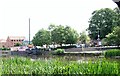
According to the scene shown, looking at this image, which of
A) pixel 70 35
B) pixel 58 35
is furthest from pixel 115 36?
pixel 70 35

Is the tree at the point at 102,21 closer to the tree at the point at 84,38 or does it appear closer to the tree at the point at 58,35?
the tree at the point at 58,35

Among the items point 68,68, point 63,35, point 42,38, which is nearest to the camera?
point 68,68

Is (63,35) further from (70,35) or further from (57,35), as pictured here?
(70,35)

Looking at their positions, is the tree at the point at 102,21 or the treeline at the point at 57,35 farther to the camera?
the treeline at the point at 57,35

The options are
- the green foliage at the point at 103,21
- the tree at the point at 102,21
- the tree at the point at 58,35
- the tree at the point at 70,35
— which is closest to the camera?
the green foliage at the point at 103,21

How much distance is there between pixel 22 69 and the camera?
22.1 ft

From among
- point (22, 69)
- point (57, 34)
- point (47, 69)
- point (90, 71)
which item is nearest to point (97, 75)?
point (90, 71)

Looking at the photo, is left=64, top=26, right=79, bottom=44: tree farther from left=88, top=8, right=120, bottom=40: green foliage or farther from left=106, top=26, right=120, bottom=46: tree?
left=106, top=26, right=120, bottom=46: tree

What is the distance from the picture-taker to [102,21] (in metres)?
32.9

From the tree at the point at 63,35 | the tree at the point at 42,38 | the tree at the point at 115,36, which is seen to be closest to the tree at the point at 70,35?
the tree at the point at 63,35

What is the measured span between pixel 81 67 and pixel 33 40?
3508 centimetres

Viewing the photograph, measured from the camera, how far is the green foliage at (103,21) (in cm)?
3188

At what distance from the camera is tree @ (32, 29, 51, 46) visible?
123ft

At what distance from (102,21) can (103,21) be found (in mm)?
440
